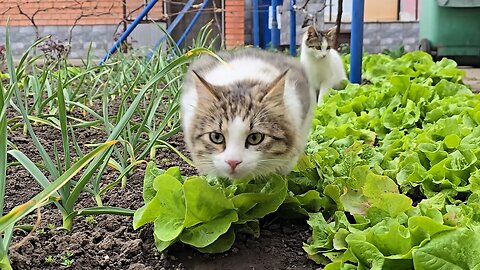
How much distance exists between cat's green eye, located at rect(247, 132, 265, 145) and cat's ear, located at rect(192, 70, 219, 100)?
0.16 metres

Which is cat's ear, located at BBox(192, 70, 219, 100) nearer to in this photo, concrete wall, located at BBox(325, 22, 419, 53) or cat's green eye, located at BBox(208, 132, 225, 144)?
cat's green eye, located at BBox(208, 132, 225, 144)

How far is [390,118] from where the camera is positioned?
326 cm

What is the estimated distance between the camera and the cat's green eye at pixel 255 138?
1.92 m

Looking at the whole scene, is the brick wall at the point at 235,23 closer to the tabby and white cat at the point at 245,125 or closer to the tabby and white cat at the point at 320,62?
the tabby and white cat at the point at 320,62

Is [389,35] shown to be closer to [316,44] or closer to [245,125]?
[316,44]

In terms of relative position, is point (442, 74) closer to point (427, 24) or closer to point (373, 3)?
point (427, 24)

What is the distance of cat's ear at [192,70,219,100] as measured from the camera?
193cm

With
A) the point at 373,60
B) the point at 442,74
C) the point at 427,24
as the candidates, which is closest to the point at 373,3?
the point at 427,24

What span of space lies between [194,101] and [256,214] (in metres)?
0.46

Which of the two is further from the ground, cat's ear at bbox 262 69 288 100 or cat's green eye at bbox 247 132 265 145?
cat's ear at bbox 262 69 288 100

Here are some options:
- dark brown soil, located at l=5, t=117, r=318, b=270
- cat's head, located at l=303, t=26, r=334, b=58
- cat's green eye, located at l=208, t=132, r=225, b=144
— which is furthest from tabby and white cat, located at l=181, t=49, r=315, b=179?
cat's head, located at l=303, t=26, r=334, b=58

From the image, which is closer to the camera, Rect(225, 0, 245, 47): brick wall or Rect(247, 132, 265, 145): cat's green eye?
Rect(247, 132, 265, 145): cat's green eye

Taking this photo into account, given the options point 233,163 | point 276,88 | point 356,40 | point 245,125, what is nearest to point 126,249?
point 233,163

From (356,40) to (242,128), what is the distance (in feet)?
9.90
